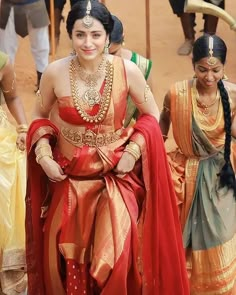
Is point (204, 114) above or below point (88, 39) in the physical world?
below

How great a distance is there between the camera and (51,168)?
404 centimetres

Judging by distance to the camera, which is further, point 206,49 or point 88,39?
point 206,49

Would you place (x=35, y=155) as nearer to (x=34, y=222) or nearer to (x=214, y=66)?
(x=34, y=222)

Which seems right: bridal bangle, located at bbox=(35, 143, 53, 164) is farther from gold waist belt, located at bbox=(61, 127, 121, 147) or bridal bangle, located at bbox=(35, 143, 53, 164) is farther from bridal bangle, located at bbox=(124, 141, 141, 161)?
bridal bangle, located at bbox=(124, 141, 141, 161)

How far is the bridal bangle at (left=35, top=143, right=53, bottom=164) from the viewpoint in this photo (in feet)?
13.3

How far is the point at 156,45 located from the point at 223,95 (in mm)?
4450

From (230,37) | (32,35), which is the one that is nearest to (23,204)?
(32,35)

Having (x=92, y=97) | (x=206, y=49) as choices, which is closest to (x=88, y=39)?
(x=92, y=97)

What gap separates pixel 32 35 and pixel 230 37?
249 cm

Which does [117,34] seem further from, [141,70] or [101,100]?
[101,100]

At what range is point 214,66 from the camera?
462 cm

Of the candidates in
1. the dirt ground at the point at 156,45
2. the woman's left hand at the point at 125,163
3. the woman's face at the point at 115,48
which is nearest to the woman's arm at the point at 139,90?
the woman's left hand at the point at 125,163

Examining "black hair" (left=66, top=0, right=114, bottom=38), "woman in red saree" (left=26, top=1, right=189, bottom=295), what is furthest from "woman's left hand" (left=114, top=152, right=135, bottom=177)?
"black hair" (left=66, top=0, right=114, bottom=38)

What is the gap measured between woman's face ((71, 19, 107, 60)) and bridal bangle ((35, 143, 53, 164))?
1.44 feet
